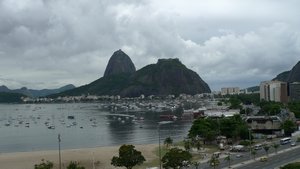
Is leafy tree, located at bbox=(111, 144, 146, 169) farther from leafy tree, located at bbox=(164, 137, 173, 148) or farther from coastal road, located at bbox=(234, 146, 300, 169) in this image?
leafy tree, located at bbox=(164, 137, 173, 148)

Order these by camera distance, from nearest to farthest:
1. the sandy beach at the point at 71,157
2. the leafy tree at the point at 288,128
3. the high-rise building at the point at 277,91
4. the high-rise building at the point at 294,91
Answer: the sandy beach at the point at 71,157
the leafy tree at the point at 288,128
the high-rise building at the point at 277,91
the high-rise building at the point at 294,91

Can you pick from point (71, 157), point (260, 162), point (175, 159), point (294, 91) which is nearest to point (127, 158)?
point (175, 159)

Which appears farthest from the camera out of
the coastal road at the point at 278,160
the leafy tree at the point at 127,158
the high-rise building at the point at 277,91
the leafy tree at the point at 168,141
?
the high-rise building at the point at 277,91

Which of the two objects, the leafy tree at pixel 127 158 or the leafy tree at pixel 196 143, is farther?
the leafy tree at pixel 196 143

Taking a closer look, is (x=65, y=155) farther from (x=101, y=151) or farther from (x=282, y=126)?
(x=282, y=126)

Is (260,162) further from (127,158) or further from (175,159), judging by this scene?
(127,158)

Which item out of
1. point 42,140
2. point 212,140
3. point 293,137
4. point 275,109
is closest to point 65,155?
point 212,140

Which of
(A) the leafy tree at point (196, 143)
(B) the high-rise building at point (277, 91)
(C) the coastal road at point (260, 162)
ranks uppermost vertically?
(B) the high-rise building at point (277, 91)

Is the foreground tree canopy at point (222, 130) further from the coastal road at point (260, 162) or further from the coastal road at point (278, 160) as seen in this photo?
the coastal road at point (278, 160)

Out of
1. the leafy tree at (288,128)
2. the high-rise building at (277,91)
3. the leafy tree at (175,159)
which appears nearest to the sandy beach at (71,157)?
the leafy tree at (175,159)

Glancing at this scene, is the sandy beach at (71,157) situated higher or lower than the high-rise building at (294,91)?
lower
